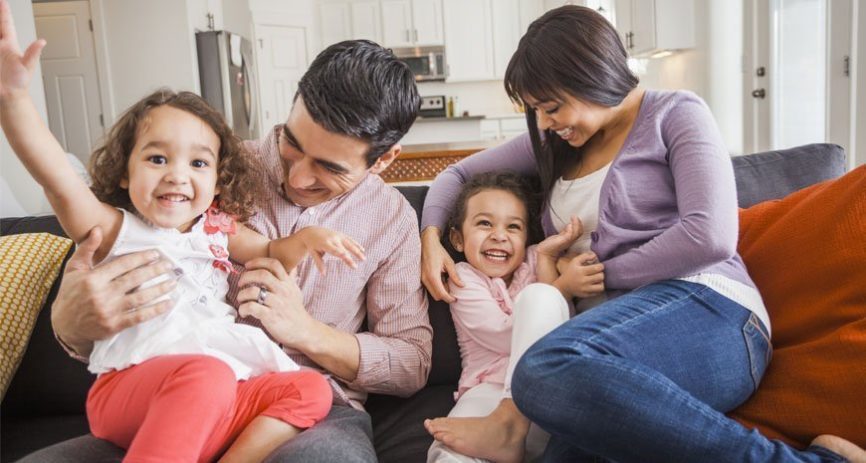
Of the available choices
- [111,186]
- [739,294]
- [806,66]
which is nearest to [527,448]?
[739,294]

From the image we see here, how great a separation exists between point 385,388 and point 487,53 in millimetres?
7686

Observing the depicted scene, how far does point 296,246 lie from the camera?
1251mm

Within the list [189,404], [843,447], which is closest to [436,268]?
[189,404]

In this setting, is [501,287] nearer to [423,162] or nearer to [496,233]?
[496,233]

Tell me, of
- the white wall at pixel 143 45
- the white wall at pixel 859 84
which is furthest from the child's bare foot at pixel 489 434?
the white wall at pixel 143 45

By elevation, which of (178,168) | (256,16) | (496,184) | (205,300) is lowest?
(205,300)

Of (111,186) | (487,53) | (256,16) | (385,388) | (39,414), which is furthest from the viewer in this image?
(487,53)

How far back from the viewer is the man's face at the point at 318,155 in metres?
1.24

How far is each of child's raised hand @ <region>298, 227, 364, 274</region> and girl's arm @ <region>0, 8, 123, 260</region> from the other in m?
0.36

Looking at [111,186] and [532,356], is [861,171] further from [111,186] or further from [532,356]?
[111,186]

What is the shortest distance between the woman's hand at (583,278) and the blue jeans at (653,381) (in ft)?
0.29

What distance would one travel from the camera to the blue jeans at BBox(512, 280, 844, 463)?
1.01 meters

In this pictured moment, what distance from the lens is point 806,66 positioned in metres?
3.58

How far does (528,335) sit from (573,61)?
0.56 metres
